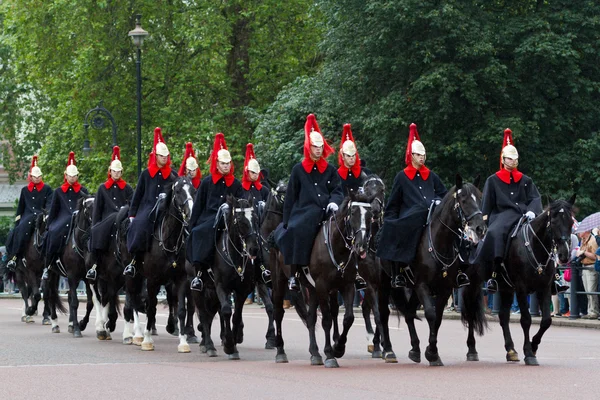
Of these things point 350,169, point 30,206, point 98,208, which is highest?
point 30,206

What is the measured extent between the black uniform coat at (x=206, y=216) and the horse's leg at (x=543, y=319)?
13.4 feet

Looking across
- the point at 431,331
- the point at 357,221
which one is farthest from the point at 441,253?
the point at 357,221

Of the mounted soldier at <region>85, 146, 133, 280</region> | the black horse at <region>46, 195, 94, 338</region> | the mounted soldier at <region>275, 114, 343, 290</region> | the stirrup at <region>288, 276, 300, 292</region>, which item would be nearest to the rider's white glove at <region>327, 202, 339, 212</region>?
the mounted soldier at <region>275, 114, 343, 290</region>

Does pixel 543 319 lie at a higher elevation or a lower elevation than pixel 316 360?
higher

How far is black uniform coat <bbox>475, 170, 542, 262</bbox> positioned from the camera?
1669cm

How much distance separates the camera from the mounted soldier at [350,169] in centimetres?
1691

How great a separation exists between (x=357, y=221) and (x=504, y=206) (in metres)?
2.58

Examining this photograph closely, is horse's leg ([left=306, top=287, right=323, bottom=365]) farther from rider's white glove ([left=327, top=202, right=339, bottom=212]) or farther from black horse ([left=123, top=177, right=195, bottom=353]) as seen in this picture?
black horse ([left=123, top=177, right=195, bottom=353])

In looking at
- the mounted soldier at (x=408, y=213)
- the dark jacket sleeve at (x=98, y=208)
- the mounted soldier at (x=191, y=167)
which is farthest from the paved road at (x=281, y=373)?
the mounted soldier at (x=191, y=167)

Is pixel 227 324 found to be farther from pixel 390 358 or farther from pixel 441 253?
pixel 441 253

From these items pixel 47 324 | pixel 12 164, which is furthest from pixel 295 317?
pixel 12 164

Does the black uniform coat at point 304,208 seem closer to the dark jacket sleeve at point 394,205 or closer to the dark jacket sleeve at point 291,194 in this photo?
the dark jacket sleeve at point 291,194

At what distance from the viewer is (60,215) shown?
24469 mm

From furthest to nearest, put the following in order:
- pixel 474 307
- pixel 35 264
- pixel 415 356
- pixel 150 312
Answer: pixel 35 264
pixel 150 312
pixel 474 307
pixel 415 356
